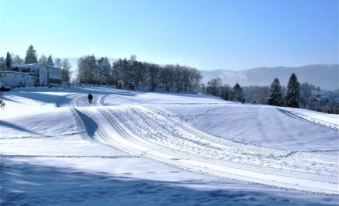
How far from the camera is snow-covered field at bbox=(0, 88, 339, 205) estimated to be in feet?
30.5

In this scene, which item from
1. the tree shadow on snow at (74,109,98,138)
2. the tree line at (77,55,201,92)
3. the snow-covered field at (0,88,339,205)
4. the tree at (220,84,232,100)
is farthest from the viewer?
the tree line at (77,55,201,92)

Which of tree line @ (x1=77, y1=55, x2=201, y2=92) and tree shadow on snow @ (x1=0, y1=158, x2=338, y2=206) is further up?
tree line @ (x1=77, y1=55, x2=201, y2=92)

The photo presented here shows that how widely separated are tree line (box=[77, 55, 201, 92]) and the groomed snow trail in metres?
110

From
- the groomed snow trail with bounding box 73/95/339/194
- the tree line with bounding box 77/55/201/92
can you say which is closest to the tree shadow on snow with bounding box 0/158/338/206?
the groomed snow trail with bounding box 73/95/339/194

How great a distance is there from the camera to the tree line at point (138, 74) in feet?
490

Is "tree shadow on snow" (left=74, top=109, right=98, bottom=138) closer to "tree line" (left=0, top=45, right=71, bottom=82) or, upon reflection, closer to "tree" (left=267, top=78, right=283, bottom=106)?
"tree" (left=267, top=78, right=283, bottom=106)

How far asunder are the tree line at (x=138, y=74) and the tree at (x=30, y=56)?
15.1 meters

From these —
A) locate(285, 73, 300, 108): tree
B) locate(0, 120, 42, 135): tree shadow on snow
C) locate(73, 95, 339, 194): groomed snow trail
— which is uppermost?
locate(285, 73, 300, 108): tree

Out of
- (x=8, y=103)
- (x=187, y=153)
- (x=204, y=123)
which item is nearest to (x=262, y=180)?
(x=187, y=153)

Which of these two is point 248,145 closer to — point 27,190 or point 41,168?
point 41,168

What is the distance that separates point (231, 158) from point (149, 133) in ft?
29.5

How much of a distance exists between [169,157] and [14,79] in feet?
294

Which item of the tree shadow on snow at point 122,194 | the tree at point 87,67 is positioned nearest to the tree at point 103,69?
the tree at point 87,67

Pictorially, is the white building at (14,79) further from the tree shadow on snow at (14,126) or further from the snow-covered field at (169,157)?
the tree shadow on snow at (14,126)
